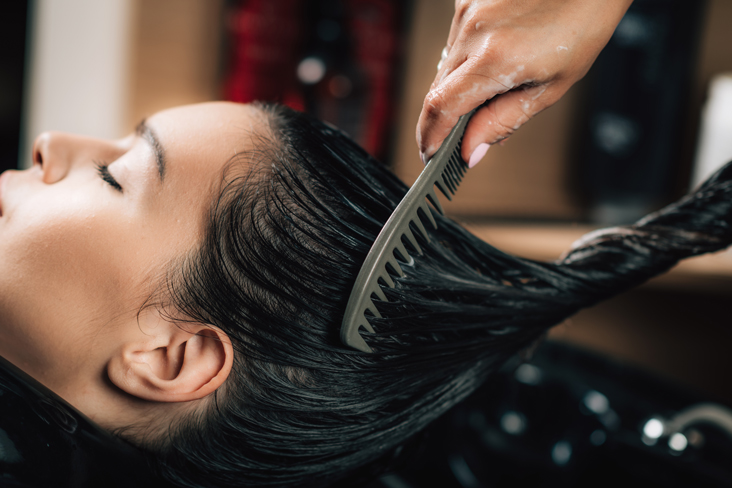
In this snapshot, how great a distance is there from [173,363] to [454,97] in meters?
0.38

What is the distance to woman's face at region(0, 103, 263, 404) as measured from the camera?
502 mm

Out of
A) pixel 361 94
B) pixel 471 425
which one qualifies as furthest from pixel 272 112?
pixel 361 94

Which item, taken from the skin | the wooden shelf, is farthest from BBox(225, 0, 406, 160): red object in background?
the skin

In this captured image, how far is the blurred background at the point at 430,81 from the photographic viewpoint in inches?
55.3

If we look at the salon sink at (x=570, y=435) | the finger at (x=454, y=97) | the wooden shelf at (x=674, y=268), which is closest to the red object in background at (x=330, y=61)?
the wooden shelf at (x=674, y=268)

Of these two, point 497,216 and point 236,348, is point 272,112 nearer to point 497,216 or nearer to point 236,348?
point 236,348

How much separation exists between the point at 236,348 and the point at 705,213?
22.5 inches

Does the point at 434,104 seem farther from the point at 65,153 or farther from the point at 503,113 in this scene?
the point at 65,153

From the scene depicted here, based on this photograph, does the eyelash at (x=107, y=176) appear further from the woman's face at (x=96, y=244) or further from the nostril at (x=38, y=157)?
the nostril at (x=38, y=157)

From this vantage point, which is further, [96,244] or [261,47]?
[261,47]

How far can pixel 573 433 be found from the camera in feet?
3.30

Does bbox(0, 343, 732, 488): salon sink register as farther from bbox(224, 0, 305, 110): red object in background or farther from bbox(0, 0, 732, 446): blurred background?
bbox(224, 0, 305, 110): red object in background

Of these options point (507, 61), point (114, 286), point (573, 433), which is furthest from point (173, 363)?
point (573, 433)

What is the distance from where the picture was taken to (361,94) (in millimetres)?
1748
